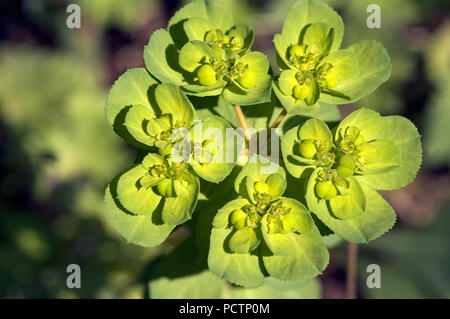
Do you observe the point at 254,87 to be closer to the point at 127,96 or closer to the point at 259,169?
the point at 259,169

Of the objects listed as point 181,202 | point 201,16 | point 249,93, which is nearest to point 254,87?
point 249,93

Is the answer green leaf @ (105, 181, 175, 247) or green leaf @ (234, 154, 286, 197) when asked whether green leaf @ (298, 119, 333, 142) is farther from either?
green leaf @ (105, 181, 175, 247)

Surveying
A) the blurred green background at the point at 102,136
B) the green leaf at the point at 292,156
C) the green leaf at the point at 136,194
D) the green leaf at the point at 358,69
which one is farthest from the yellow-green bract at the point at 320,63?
the blurred green background at the point at 102,136

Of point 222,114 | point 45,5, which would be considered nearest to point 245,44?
point 222,114

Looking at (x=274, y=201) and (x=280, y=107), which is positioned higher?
(x=280, y=107)

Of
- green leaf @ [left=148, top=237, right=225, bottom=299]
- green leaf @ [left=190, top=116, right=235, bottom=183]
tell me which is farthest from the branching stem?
green leaf @ [left=148, top=237, right=225, bottom=299]

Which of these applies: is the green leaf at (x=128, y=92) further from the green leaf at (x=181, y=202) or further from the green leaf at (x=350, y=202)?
the green leaf at (x=350, y=202)

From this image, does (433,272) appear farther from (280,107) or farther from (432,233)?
(280,107)
